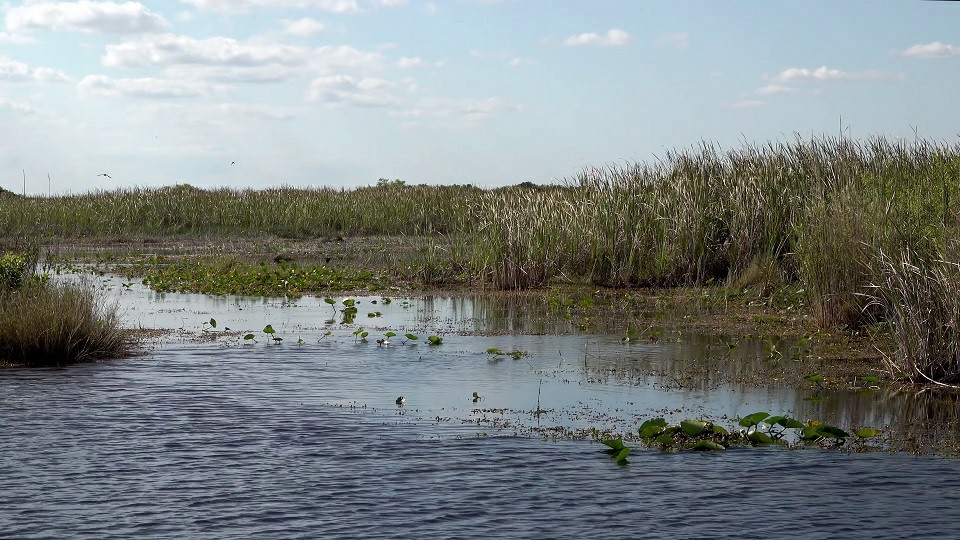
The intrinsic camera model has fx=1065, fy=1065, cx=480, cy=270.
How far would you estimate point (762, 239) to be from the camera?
1900 centimetres

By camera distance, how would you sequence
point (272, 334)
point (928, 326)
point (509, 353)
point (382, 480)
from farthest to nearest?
1. point (272, 334)
2. point (509, 353)
3. point (928, 326)
4. point (382, 480)

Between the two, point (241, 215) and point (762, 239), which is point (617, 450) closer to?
point (762, 239)

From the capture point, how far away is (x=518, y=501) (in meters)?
6.83

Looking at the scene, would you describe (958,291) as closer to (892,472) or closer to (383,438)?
(892,472)

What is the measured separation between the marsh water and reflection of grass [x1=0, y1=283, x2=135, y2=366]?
40 centimetres

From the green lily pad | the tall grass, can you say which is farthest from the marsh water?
the tall grass

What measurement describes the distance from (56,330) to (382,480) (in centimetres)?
619

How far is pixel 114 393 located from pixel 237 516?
14.1 ft

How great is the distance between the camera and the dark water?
20.9ft

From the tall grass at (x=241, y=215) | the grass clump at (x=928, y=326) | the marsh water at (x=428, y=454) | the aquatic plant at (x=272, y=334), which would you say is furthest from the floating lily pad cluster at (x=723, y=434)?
the tall grass at (x=241, y=215)

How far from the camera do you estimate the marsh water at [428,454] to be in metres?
6.47

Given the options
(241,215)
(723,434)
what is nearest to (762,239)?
(723,434)

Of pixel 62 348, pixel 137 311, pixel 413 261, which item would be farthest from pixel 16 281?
pixel 413 261

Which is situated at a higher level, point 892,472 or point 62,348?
point 62,348
